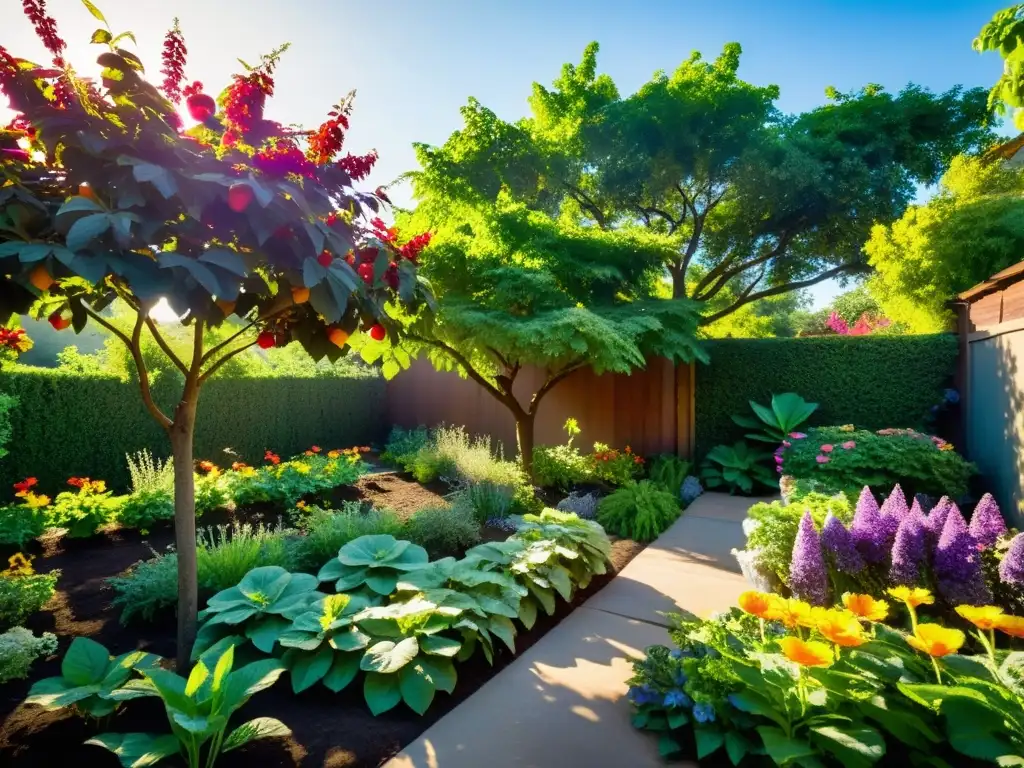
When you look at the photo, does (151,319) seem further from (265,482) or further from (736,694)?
(265,482)

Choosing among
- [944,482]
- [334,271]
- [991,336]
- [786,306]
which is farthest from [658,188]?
[786,306]

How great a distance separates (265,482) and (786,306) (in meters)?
22.8

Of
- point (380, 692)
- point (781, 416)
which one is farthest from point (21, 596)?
point (781, 416)

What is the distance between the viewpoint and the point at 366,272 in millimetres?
1916

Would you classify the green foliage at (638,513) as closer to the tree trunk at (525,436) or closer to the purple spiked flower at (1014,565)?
the tree trunk at (525,436)

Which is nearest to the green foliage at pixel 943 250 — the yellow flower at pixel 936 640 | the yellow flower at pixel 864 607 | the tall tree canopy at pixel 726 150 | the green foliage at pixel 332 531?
the tall tree canopy at pixel 726 150

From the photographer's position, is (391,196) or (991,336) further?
(991,336)

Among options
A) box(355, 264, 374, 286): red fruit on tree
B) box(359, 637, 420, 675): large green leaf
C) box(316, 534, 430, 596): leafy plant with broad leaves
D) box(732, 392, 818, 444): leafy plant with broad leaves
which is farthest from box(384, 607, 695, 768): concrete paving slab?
box(732, 392, 818, 444): leafy plant with broad leaves

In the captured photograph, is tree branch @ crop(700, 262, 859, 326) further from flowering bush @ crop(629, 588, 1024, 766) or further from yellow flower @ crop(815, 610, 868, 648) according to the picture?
yellow flower @ crop(815, 610, 868, 648)

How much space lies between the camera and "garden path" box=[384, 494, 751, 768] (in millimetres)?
1788

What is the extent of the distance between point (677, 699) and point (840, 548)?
1326mm

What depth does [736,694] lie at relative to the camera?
1730 mm

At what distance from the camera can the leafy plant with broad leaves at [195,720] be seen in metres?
1.49

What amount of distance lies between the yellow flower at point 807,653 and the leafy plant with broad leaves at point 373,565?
5.80 feet
